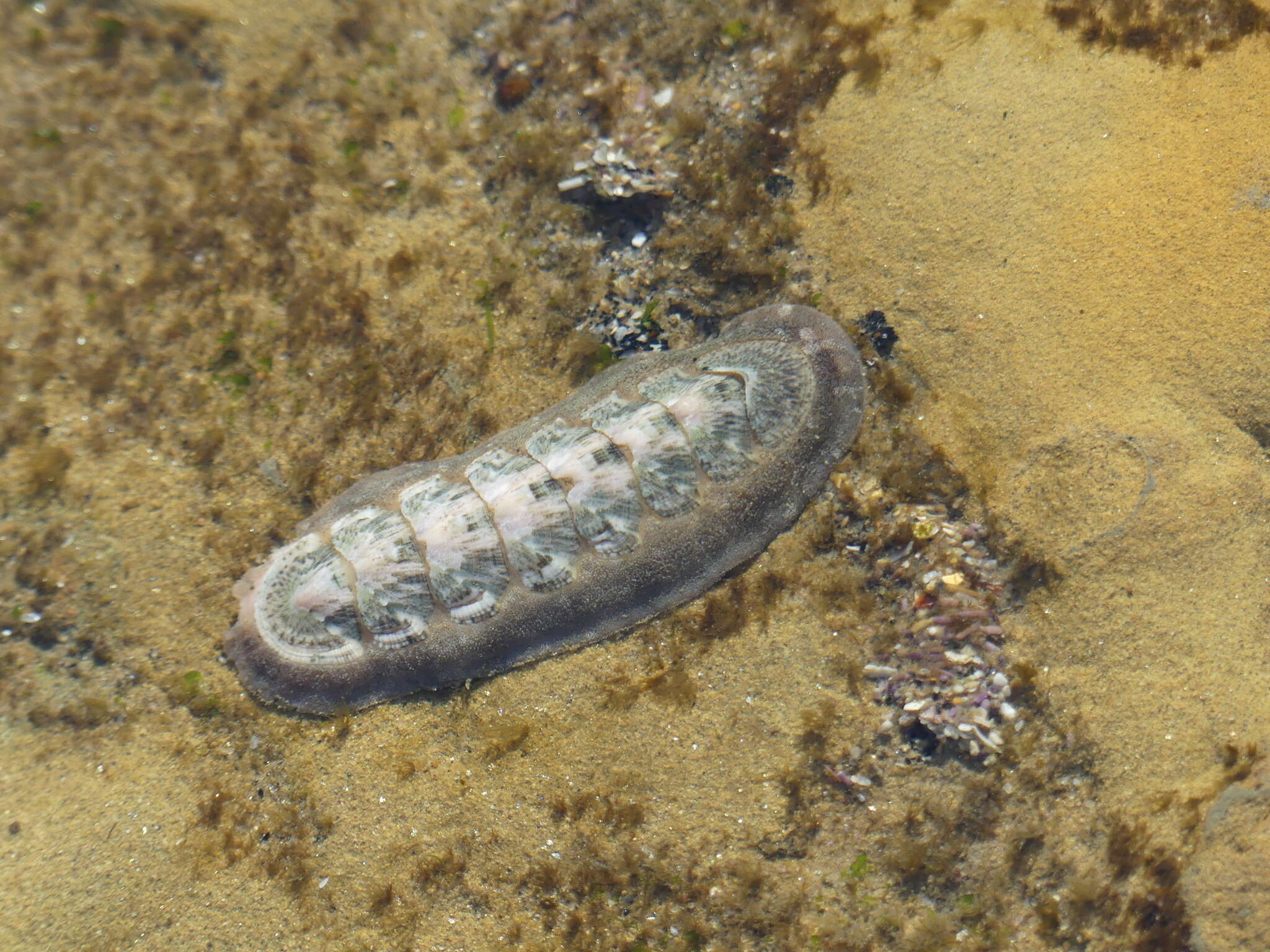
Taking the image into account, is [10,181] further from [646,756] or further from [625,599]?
[646,756]

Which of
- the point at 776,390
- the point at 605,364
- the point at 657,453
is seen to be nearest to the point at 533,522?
the point at 657,453

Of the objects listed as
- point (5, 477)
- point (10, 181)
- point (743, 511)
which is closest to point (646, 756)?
point (743, 511)

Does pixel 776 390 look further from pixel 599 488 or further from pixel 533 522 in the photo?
pixel 533 522

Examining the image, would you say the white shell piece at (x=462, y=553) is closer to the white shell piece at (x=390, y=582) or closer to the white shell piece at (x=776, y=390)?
Answer: the white shell piece at (x=390, y=582)

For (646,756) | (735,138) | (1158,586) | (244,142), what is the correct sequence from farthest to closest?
(244,142)
(735,138)
(646,756)
(1158,586)

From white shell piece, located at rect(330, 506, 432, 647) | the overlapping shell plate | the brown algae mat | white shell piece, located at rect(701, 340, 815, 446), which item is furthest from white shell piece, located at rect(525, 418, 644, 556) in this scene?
white shell piece, located at rect(330, 506, 432, 647)

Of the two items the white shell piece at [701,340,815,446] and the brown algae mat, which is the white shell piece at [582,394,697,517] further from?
the brown algae mat
